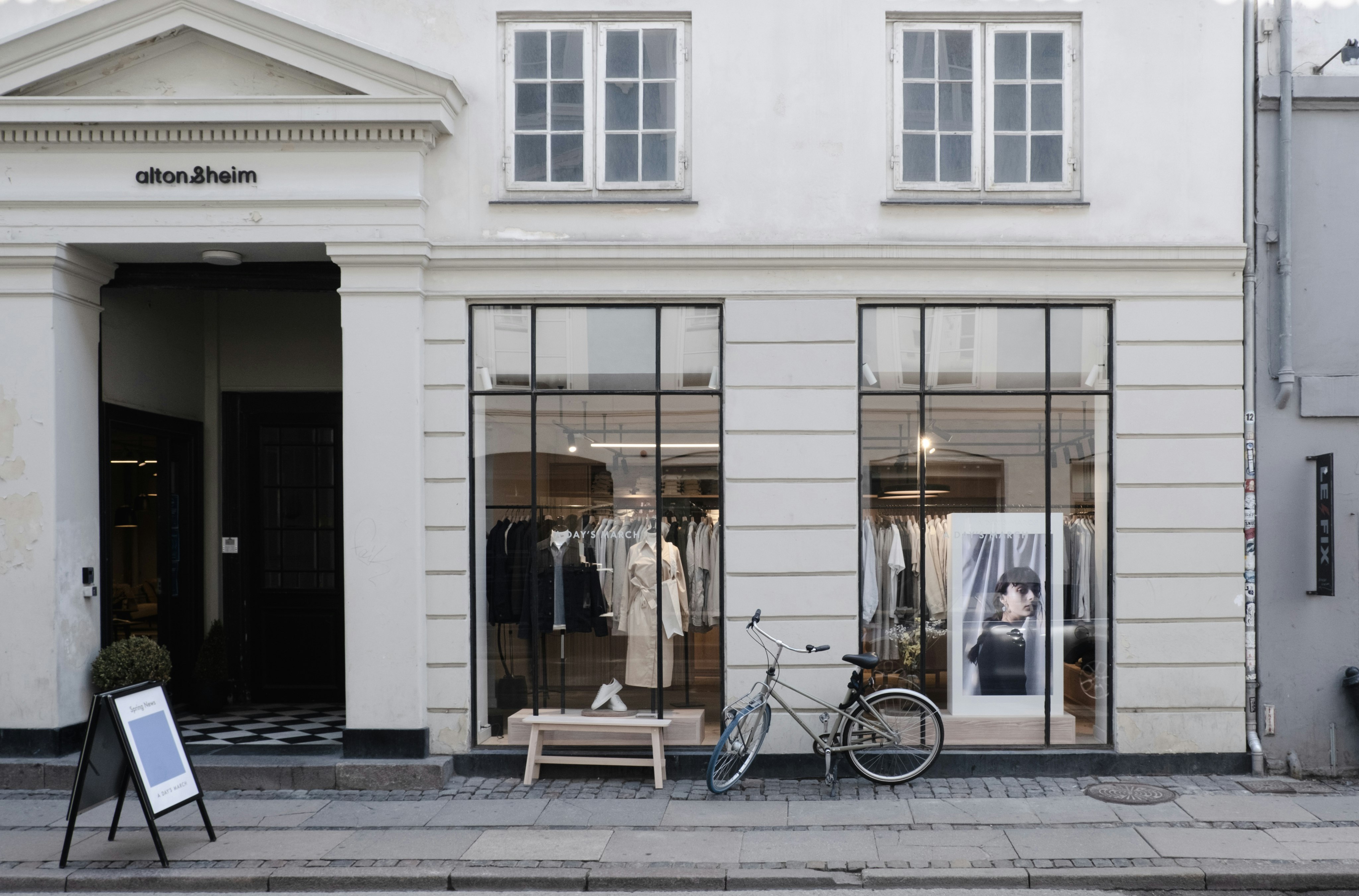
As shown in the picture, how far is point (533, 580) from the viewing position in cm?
933

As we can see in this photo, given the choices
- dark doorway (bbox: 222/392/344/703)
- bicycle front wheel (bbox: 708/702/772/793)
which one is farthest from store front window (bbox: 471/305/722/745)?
dark doorway (bbox: 222/392/344/703)

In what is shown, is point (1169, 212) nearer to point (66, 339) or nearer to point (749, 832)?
point (749, 832)

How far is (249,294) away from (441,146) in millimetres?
3842

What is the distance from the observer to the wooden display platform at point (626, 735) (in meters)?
8.95

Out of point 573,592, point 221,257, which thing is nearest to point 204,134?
point 221,257

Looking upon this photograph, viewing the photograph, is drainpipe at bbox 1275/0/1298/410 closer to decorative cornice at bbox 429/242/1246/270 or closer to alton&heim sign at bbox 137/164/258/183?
decorative cornice at bbox 429/242/1246/270

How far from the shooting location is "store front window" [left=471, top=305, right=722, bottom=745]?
9.20 m

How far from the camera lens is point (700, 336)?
30.1 feet

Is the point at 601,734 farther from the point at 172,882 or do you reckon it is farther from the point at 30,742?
the point at 30,742

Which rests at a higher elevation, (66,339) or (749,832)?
(66,339)

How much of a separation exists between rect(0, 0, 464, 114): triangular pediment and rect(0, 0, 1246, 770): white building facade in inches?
1.3

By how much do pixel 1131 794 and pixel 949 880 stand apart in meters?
2.58

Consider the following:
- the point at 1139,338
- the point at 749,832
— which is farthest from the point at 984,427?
the point at 749,832

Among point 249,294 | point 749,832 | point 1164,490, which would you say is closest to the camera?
point 749,832
